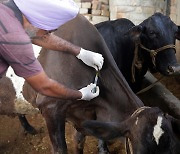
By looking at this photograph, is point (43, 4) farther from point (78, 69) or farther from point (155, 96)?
point (155, 96)

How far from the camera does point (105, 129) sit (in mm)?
2291

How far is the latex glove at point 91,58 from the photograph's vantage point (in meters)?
2.84

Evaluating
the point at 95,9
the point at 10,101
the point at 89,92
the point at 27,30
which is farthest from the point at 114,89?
the point at 95,9

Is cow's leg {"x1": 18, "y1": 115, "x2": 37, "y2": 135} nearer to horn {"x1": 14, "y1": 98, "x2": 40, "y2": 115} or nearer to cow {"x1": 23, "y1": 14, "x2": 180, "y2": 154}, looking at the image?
horn {"x1": 14, "y1": 98, "x2": 40, "y2": 115}

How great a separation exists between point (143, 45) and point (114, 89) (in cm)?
130

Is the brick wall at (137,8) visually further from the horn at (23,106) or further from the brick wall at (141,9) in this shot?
the horn at (23,106)

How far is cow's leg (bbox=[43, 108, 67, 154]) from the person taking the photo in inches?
119

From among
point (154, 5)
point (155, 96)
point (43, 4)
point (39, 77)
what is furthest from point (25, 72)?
point (154, 5)

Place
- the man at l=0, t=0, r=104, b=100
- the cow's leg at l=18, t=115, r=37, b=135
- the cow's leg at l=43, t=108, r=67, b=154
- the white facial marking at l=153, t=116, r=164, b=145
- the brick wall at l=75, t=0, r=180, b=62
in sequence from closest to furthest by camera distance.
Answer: the man at l=0, t=0, r=104, b=100 → the white facial marking at l=153, t=116, r=164, b=145 → the cow's leg at l=43, t=108, r=67, b=154 → the cow's leg at l=18, t=115, r=37, b=135 → the brick wall at l=75, t=0, r=180, b=62

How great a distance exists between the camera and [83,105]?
303 centimetres

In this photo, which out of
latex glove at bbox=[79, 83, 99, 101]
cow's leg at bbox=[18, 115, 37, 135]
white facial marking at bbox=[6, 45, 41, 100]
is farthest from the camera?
cow's leg at bbox=[18, 115, 37, 135]

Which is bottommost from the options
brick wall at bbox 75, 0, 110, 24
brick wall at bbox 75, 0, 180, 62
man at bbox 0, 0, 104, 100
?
brick wall at bbox 75, 0, 110, 24

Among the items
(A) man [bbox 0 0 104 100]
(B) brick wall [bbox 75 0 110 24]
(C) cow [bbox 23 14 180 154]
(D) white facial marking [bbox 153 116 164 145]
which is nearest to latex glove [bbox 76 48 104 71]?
(C) cow [bbox 23 14 180 154]

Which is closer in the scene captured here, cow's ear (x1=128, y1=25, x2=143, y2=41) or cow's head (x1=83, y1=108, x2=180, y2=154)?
cow's head (x1=83, y1=108, x2=180, y2=154)
